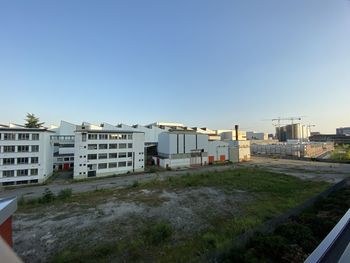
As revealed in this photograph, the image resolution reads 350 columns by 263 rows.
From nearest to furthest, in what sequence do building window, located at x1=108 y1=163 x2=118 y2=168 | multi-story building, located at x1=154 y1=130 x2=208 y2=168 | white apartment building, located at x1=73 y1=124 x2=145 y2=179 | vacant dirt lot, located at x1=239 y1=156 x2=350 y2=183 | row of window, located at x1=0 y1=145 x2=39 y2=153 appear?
row of window, located at x1=0 y1=145 x2=39 y2=153 < vacant dirt lot, located at x1=239 y1=156 x2=350 y2=183 < white apartment building, located at x1=73 y1=124 x2=145 y2=179 < building window, located at x1=108 y1=163 x2=118 y2=168 < multi-story building, located at x1=154 y1=130 x2=208 y2=168

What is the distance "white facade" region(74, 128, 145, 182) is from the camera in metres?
23.5

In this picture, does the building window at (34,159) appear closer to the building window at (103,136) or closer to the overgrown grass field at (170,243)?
the building window at (103,136)

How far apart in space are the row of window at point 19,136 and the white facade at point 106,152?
392 cm

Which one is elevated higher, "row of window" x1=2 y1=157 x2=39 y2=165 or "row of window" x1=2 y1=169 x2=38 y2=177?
"row of window" x1=2 y1=157 x2=39 y2=165

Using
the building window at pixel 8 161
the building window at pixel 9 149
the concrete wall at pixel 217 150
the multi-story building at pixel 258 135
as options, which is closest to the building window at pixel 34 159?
the building window at pixel 8 161

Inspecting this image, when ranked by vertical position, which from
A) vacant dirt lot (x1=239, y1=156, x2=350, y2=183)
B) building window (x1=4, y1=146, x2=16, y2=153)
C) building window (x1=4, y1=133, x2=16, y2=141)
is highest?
building window (x1=4, y1=133, x2=16, y2=141)

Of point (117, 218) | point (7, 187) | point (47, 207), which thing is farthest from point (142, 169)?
point (117, 218)

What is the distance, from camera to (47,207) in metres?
12.5

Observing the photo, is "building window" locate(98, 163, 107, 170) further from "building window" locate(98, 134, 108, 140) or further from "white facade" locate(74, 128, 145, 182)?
"building window" locate(98, 134, 108, 140)

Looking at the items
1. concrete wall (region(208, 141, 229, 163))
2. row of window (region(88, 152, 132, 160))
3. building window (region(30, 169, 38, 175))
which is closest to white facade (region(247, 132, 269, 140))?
concrete wall (region(208, 141, 229, 163))

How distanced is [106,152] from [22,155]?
823 centimetres

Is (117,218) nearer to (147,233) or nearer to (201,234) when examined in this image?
(147,233)

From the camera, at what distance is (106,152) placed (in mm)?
25328

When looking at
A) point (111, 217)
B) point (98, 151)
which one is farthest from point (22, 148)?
point (111, 217)
